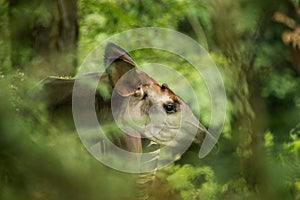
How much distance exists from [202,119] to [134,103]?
0.68 feet

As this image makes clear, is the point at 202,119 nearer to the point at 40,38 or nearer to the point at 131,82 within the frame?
the point at 131,82

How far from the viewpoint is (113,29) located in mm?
1582

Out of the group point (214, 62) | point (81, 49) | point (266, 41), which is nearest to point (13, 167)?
point (81, 49)

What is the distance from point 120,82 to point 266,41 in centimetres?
62

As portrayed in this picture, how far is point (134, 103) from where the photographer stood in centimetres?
142

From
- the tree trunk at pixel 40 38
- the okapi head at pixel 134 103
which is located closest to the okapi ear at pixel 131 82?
the okapi head at pixel 134 103

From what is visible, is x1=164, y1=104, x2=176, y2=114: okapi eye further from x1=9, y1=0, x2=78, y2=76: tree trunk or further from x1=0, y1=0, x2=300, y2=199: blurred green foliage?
x1=9, y1=0, x2=78, y2=76: tree trunk

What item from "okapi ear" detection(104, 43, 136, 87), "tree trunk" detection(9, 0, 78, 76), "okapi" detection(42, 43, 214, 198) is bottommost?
"okapi" detection(42, 43, 214, 198)

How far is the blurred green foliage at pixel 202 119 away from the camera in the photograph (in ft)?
4.63

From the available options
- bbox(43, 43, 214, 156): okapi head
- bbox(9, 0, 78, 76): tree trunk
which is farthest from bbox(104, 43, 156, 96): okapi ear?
bbox(9, 0, 78, 76): tree trunk

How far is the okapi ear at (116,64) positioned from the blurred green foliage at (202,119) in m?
0.08

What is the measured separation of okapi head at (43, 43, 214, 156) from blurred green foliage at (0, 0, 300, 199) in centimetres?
6

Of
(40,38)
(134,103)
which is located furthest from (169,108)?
(40,38)

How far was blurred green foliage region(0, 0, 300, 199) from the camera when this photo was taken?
1.41 metres
